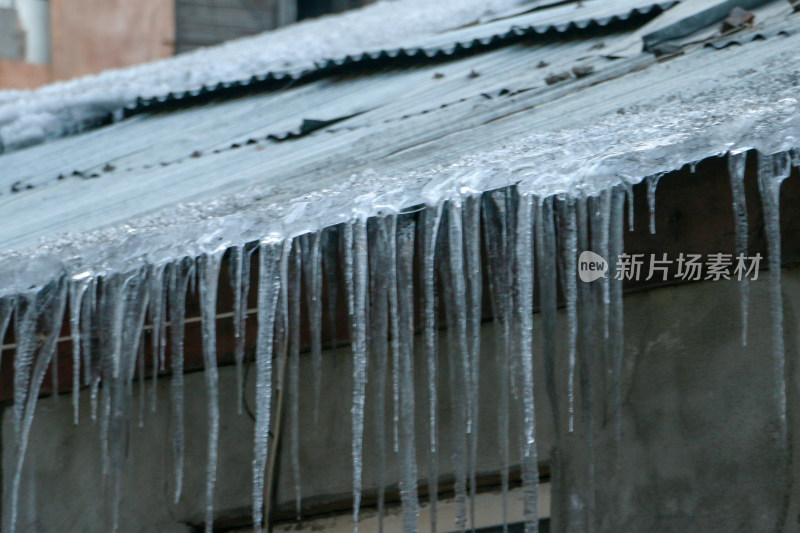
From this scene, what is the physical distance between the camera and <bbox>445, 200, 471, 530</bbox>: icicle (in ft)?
8.18

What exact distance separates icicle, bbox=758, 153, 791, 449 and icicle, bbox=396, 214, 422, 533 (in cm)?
64

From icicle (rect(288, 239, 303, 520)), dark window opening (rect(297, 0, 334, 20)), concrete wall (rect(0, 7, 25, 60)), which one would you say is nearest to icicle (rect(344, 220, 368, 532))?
icicle (rect(288, 239, 303, 520))

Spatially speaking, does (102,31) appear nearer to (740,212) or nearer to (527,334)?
(527,334)

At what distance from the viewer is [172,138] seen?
4973mm

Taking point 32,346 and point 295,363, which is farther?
point 32,346

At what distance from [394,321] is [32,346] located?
1.09m

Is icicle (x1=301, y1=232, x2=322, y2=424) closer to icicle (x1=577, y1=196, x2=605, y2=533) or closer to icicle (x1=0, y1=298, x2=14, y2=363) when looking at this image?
icicle (x1=577, y1=196, x2=605, y2=533)

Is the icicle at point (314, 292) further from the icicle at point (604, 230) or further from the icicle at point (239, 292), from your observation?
the icicle at point (604, 230)

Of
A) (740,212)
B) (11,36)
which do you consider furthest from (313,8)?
(740,212)

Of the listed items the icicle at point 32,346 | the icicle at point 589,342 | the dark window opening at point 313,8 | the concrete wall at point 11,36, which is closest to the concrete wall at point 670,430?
the icicle at point 589,342

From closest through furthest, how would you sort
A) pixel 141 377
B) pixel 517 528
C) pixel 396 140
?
1. pixel 517 528
2. pixel 141 377
3. pixel 396 140

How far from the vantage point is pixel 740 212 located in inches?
93.7

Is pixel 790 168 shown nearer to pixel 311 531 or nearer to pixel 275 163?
pixel 311 531

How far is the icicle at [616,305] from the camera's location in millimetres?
2369
